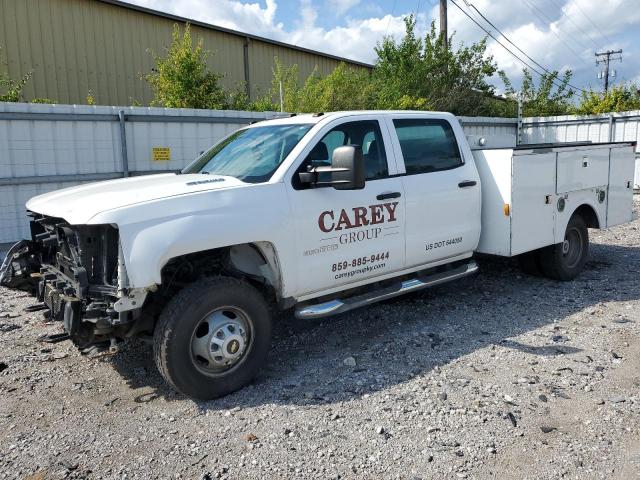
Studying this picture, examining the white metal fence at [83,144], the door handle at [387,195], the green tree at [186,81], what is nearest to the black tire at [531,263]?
the door handle at [387,195]

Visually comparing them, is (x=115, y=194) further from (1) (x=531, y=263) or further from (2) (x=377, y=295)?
(1) (x=531, y=263)

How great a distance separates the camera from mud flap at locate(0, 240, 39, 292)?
184 inches

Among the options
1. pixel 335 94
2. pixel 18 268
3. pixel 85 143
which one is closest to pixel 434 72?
pixel 335 94

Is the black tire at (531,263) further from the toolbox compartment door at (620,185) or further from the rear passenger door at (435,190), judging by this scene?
the rear passenger door at (435,190)

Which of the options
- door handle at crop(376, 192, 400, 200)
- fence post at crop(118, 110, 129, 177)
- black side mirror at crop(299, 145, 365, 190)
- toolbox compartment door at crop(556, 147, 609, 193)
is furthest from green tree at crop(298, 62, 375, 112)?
black side mirror at crop(299, 145, 365, 190)

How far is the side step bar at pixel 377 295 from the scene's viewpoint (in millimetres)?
4574

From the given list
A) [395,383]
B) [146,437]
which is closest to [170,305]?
[146,437]

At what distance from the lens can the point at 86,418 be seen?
3.89m

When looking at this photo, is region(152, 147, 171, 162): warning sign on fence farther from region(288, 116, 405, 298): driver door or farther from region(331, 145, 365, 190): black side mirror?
region(331, 145, 365, 190): black side mirror

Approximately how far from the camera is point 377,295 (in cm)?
504

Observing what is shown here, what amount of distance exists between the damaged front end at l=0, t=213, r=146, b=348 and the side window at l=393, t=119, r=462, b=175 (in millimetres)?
2769

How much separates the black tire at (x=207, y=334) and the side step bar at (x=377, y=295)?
42cm

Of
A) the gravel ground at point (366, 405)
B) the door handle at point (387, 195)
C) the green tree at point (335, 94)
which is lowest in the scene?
the gravel ground at point (366, 405)

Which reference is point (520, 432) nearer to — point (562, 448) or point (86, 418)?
point (562, 448)
